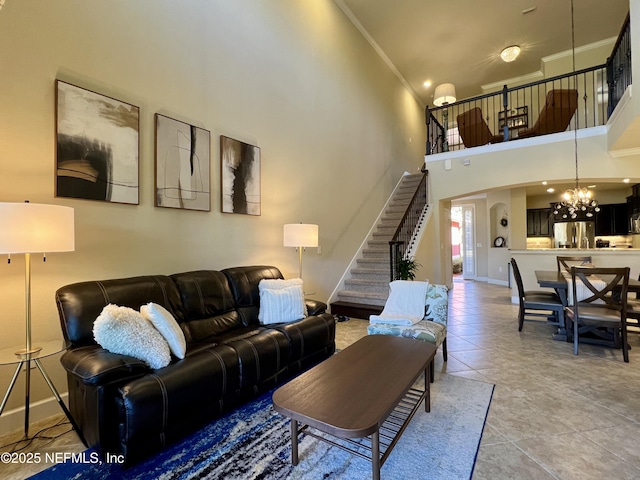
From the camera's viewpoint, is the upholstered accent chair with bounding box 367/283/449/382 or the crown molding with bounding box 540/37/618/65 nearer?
the upholstered accent chair with bounding box 367/283/449/382

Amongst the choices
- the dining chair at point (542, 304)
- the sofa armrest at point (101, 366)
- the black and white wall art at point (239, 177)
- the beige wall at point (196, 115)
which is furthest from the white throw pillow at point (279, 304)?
the dining chair at point (542, 304)

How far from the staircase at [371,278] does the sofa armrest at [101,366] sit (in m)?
3.55

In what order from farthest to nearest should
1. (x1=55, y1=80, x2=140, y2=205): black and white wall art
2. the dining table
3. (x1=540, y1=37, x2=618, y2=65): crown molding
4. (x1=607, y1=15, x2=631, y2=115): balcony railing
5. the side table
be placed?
(x1=540, y1=37, x2=618, y2=65): crown molding, (x1=607, y1=15, x2=631, y2=115): balcony railing, the dining table, (x1=55, y1=80, x2=140, y2=205): black and white wall art, the side table

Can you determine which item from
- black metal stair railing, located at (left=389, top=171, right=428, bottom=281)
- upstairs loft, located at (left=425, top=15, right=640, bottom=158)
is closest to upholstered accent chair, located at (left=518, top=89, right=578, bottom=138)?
upstairs loft, located at (left=425, top=15, right=640, bottom=158)

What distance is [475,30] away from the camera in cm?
662

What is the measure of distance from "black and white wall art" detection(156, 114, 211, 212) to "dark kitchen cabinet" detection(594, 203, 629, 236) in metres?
9.25

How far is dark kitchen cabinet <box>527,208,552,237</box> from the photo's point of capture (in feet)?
28.7

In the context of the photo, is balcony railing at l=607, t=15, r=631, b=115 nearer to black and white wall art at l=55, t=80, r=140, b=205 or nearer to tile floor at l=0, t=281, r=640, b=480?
tile floor at l=0, t=281, r=640, b=480

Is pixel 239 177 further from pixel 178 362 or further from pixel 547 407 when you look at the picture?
pixel 547 407

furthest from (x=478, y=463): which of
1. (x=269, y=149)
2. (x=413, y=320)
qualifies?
(x=269, y=149)

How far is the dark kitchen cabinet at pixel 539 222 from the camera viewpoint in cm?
874

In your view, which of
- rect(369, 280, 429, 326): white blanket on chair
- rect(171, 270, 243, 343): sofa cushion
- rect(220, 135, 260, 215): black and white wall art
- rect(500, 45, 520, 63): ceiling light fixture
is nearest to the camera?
rect(171, 270, 243, 343): sofa cushion

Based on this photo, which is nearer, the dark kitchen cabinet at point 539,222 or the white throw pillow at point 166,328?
the white throw pillow at point 166,328

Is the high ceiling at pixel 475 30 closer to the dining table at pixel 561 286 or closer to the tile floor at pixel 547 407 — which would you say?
the dining table at pixel 561 286
